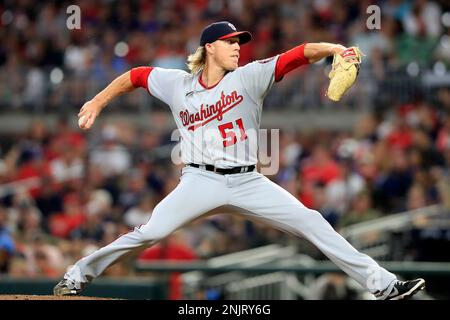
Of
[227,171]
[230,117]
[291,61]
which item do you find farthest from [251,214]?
[291,61]

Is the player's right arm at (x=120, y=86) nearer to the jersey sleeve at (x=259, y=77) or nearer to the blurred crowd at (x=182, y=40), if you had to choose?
the jersey sleeve at (x=259, y=77)

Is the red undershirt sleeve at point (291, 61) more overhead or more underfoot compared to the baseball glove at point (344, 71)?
more overhead

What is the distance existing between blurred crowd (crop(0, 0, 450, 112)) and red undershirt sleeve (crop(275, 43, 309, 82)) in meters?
6.22

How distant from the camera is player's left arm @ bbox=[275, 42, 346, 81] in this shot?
17.4 ft

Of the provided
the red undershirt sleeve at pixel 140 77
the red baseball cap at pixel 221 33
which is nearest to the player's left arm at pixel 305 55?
the red baseball cap at pixel 221 33

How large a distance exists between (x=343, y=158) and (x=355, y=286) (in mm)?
2265

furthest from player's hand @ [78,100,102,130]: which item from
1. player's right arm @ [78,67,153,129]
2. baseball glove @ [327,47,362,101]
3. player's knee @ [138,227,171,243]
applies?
baseball glove @ [327,47,362,101]

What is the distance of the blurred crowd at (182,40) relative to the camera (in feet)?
40.3

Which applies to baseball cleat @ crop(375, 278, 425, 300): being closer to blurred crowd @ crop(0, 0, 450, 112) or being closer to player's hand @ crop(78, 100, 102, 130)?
player's hand @ crop(78, 100, 102, 130)

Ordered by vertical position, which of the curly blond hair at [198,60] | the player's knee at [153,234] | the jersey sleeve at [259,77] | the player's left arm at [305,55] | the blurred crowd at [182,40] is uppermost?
the blurred crowd at [182,40]

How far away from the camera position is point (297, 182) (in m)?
10.7

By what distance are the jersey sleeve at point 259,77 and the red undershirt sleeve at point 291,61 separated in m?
0.03

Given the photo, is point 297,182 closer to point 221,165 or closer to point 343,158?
point 343,158
